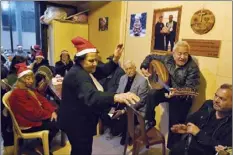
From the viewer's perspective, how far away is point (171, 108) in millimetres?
2246

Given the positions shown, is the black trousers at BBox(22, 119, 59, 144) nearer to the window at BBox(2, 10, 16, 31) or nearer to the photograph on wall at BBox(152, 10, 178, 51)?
the photograph on wall at BBox(152, 10, 178, 51)

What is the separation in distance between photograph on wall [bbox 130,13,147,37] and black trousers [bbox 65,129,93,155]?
1884 mm

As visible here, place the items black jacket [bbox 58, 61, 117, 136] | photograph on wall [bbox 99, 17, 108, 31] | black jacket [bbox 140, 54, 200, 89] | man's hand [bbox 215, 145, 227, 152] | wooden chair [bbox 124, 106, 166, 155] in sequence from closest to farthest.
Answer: black jacket [bbox 58, 61, 117, 136] → man's hand [bbox 215, 145, 227, 152] → wooden chair [bbox 124, 106, 166, 155] → black jacket [bbox 140, 54, 200, 89] → photograph on wall [bbox 99, 17, 108, 31]

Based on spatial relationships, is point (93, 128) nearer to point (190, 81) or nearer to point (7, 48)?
point (190, 81)

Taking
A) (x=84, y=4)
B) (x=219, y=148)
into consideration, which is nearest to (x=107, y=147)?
(x=219, y=148)

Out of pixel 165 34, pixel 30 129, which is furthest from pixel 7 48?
pixel 165 34

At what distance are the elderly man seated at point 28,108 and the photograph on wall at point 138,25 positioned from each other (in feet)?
5.41

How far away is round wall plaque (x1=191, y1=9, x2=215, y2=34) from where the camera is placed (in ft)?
6.60

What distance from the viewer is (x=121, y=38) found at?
3312 millimetres

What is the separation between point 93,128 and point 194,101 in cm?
133

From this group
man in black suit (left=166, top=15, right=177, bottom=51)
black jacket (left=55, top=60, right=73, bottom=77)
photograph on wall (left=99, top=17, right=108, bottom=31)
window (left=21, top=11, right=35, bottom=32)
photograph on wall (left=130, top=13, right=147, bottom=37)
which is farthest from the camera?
window (left=21, top=11, right=35, bottom=32)

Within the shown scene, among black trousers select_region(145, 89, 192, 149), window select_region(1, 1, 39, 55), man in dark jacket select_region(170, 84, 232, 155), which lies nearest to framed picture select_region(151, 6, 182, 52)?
black trousers select_region(145, 89, 192, 149)

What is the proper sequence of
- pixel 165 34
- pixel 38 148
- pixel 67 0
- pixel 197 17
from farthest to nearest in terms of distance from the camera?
1. pixel 67 0
2. pixel 165 34
3. pixel 38 148
4. pixel 197 17

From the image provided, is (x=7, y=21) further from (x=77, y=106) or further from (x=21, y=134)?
(x=77, y=106)
